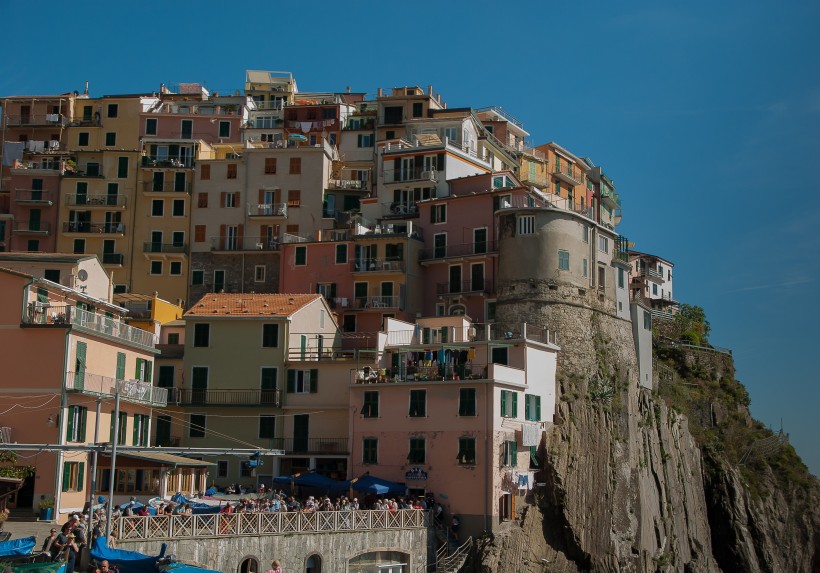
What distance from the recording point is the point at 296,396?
64.2 meters

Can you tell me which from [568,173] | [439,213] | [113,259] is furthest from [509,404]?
[568,173]

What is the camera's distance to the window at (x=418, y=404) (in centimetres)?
5862

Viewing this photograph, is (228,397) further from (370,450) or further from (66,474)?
(66,474)

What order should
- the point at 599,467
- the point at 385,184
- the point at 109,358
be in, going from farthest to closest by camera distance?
the point at 385,184
the point at 599,467
the point at 109,358

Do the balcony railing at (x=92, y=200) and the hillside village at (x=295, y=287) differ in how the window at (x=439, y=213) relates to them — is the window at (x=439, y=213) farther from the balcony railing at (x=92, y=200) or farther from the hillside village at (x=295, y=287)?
the balcony railing at (x=92, y=200)

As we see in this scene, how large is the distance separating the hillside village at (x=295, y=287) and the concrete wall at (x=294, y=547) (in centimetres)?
427

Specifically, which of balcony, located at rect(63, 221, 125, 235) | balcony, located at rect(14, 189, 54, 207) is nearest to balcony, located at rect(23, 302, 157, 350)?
balcony, located at rect(63, 221, 125, 235)

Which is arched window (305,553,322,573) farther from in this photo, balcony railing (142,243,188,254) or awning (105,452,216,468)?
balcony railing (142,243,188,254)

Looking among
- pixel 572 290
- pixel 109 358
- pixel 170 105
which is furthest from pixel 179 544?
pixel 170 105

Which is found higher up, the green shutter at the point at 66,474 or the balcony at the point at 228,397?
the balcony at the point at 228,397

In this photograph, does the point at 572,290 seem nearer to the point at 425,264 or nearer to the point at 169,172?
the point at 425,264

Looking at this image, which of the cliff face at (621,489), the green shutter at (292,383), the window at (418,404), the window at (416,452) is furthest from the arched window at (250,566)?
the green shutter at (292,383)

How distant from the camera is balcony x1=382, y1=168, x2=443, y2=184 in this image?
262 ft

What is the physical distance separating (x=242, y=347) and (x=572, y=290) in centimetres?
2040
